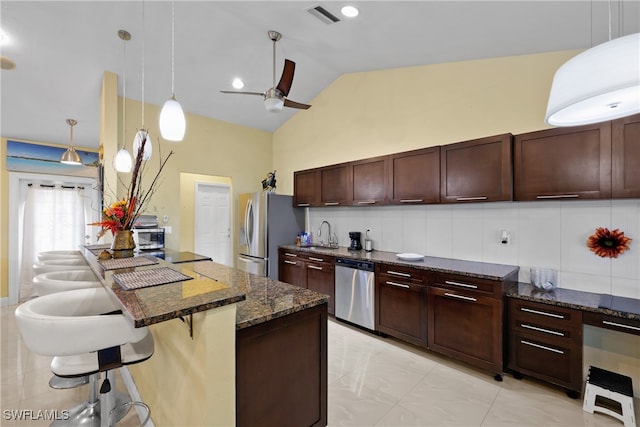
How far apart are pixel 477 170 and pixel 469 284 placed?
1.11 m

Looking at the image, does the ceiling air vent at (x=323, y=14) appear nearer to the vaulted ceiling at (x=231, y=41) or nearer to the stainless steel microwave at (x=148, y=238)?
the vaulted ceiling at (x=231, y=41)

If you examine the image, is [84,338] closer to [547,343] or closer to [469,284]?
[469,284]

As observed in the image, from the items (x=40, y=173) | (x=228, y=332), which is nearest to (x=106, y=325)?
(x=228, y=332)

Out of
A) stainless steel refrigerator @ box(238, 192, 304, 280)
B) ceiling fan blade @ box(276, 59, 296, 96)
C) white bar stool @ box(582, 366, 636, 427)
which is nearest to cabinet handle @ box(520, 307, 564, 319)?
white bar stool @ box(582, 366, 636, 427)

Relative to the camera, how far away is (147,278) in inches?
62.1

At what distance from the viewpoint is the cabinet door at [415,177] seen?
3.14 meters

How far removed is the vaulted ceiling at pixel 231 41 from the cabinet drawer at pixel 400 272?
2315 mm

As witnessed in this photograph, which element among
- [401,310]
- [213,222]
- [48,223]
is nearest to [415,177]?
[401,310]

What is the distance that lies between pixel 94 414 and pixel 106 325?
1.26m

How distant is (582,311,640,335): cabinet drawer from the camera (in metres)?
1.92

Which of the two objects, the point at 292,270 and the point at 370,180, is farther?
the point at 292,270

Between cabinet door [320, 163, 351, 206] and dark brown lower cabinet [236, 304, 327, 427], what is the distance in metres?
2.57

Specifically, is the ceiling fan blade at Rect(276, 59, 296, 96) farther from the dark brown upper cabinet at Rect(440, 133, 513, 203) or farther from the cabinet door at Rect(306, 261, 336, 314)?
the cabinet door at Rect(306, 261, 336, 314)

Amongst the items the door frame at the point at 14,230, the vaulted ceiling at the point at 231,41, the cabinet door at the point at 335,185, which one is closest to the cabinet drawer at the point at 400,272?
the cabinet door at the point at 335,185
